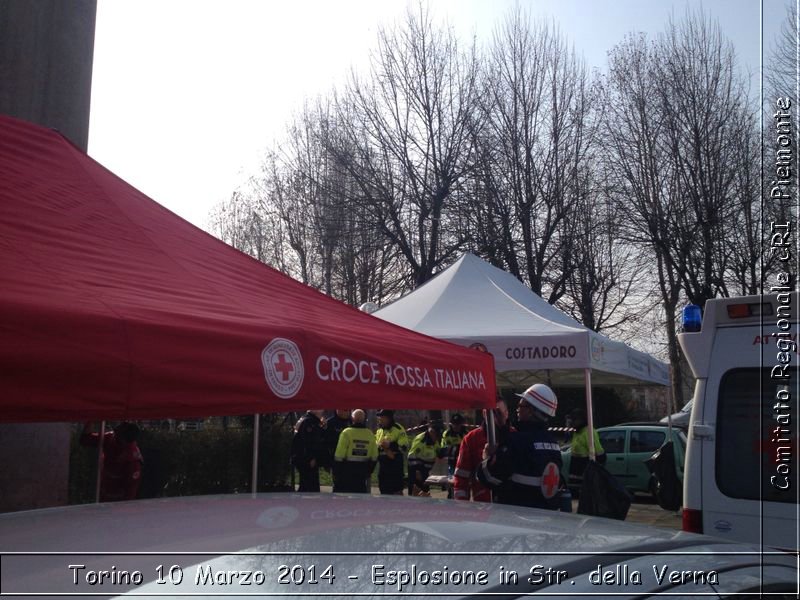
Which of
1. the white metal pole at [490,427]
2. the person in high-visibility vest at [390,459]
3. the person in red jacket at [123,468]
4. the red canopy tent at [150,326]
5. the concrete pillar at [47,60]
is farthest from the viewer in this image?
the person in high-visibility vest at [390,459]

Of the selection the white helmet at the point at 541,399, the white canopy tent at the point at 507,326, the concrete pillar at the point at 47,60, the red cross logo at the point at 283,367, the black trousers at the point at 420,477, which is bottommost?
the black trousers at the point at 420,477

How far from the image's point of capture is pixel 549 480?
609 centimetres

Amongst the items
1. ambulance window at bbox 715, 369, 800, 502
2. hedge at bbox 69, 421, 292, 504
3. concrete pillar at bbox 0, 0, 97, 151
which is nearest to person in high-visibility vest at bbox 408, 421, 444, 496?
hedge at bbox 69, 421, 292, 504

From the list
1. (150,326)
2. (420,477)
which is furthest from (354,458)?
(150,326)

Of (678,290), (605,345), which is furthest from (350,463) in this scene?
(678,290)

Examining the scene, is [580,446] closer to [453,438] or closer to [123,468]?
[453,438]

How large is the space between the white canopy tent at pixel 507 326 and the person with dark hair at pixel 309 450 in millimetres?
1904

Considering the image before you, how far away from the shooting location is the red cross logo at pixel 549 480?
606cm

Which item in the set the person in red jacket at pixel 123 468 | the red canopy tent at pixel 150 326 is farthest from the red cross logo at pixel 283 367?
the person in red jacket at pixel 123 468

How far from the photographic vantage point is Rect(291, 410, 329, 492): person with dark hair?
36.9 ft

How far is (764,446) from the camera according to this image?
4.32 metres

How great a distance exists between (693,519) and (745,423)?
0.63 metres

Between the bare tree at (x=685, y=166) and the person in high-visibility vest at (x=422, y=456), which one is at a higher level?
the bare tree at (x=685, y=166)

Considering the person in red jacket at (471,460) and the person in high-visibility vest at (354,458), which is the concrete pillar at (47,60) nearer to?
the person in red jacket at (471,460)
